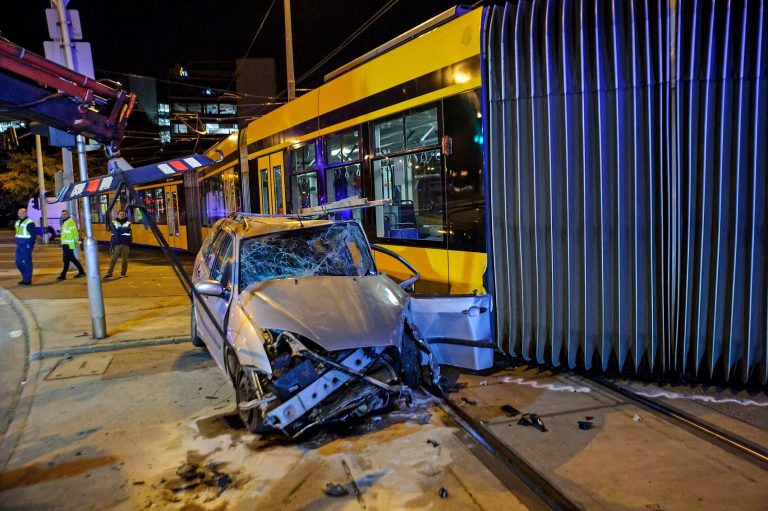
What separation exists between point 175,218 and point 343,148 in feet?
47.9

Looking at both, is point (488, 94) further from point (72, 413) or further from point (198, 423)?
point (72, 413)

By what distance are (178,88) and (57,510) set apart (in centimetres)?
7685

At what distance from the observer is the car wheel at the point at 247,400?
4.45 meters

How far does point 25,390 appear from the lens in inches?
235

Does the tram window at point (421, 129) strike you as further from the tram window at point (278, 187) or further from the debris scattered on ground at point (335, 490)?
the debris scattered on ground at point (335, 490)

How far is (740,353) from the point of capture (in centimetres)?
494

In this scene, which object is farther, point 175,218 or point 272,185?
point 175,218

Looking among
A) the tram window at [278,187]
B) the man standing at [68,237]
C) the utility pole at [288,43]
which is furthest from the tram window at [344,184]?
the utility pole at [288,43]

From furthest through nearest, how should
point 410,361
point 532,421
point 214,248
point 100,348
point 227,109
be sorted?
point 227,109
point 100,348
point 214,248
point 410,361
point 532,421

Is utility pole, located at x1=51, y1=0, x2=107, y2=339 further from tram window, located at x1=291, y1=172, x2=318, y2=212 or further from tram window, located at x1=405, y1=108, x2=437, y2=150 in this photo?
tram window, located at x1=405, y1=108, x2=437, y2=150

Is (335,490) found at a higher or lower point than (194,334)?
lower

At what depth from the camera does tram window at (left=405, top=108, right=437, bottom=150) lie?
250 inches

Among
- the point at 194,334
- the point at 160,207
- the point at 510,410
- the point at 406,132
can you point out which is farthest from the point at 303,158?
the point at 160,207

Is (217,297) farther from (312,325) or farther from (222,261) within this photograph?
(312,325)
